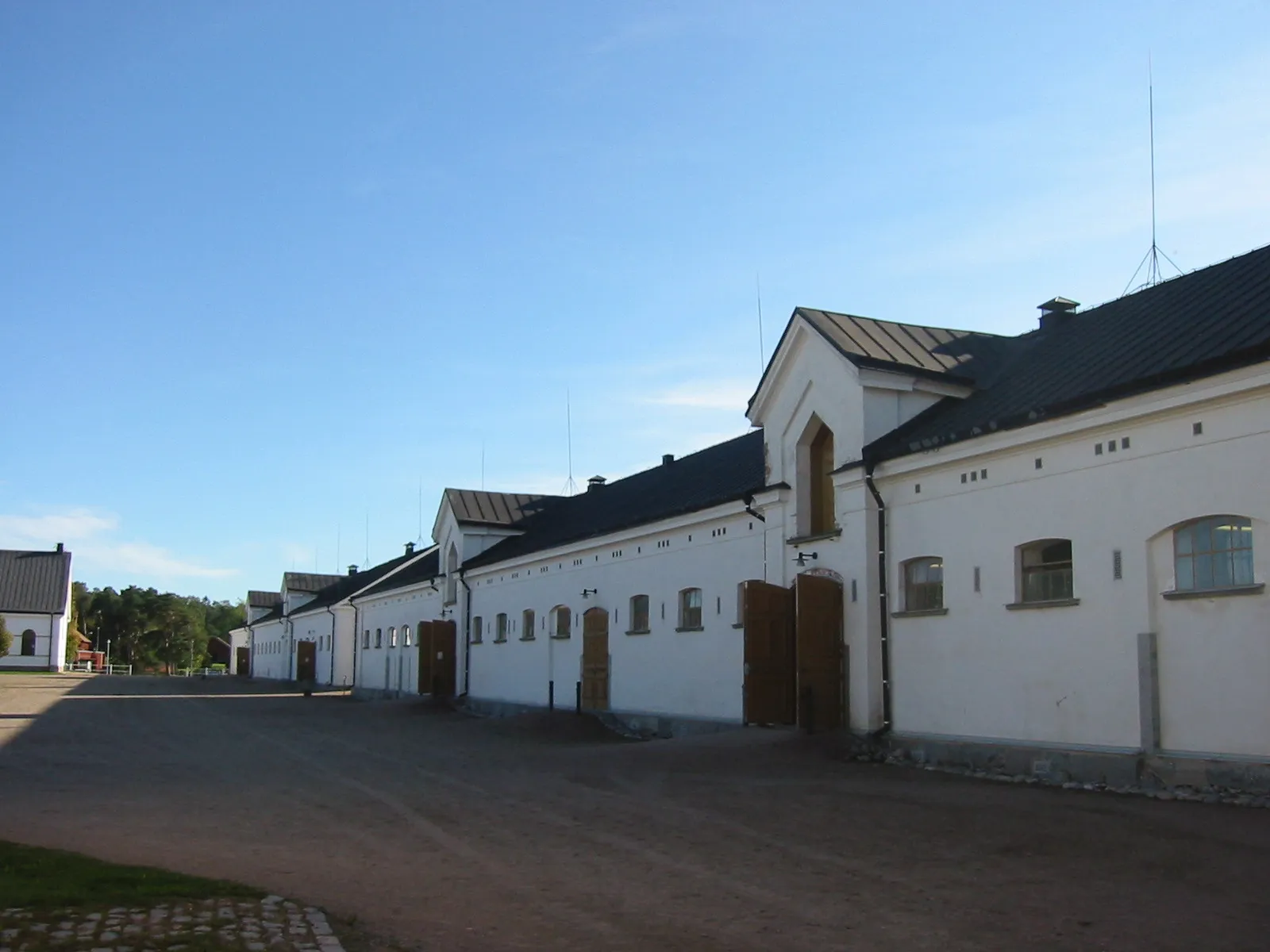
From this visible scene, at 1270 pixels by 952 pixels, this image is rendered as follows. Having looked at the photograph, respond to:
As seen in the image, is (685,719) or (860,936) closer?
(860,936)

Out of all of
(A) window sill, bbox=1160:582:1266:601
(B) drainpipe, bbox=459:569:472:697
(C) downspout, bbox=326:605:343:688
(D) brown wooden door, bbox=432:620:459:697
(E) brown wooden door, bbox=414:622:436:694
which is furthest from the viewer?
(C) downspout, bbox=326:605:343:688

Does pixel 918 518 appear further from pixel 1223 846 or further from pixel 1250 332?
pixel 1223 846

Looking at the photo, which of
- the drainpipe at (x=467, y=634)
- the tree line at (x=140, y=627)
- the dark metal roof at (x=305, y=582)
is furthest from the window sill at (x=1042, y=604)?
the tree line at (x=140, y=627)

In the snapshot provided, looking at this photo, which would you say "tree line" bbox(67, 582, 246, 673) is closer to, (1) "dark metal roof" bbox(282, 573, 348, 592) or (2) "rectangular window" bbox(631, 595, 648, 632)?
(1) "dark metal roof" bbox(282, 573, 348, 592)

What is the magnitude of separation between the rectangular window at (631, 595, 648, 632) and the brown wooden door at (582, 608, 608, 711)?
1.30 meters

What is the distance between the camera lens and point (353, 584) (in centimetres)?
6259

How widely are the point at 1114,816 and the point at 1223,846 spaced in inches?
61.5

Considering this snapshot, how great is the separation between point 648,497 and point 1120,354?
15.0m

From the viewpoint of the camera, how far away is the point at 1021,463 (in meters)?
14.8

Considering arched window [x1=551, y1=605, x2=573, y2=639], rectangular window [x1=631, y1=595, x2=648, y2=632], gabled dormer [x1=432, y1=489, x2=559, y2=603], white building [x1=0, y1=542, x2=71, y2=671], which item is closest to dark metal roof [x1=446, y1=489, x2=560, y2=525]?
gabled dormer [x1=432, y1=489, x2=559, y2=603]

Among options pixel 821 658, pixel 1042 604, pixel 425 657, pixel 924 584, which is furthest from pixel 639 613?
pixel 425 657

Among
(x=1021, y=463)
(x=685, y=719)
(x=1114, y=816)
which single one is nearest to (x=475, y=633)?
(x=685, y=719)

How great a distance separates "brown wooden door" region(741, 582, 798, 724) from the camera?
1934 centimetres

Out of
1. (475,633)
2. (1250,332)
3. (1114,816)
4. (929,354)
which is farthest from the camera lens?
(475,633)
